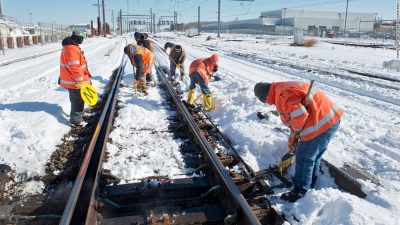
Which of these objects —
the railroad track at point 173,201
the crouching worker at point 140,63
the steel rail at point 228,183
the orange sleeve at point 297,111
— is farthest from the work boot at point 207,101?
the orange sleeve at point 297,111

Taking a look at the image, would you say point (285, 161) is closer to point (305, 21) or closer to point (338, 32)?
point (338, 32)

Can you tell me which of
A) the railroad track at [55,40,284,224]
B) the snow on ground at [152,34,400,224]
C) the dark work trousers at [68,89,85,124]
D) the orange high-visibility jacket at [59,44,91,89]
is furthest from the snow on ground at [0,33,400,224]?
the orange high-visibility jacket at [59,44,91,89]

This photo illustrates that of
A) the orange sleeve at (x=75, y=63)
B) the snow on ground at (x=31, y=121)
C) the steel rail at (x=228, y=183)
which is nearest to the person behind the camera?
the steel rail at (x=228, y=183)

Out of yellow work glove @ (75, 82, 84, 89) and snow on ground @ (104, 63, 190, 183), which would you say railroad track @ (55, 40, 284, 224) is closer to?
snow on ground @ (104, 63, 190, 183)

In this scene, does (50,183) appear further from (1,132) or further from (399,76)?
(399,76)

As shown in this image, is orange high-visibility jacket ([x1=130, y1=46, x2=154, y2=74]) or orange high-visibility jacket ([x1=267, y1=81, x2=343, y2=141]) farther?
orange high-visibility jacket ([x1=130, y1=46, x2=154, y2=74])

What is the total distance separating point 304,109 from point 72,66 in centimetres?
509

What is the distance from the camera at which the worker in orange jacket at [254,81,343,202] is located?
13.5 ft

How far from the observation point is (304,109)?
4047 millimetres

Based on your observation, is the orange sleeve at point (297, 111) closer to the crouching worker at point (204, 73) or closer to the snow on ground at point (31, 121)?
the snow on ground at point (31, 121)

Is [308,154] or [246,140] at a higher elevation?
[308,154]

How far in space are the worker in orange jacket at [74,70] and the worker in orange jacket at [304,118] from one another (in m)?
4.34

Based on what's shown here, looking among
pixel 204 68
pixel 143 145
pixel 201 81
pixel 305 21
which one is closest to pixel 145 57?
pixel 204 68

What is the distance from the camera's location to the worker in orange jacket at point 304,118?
411cm
